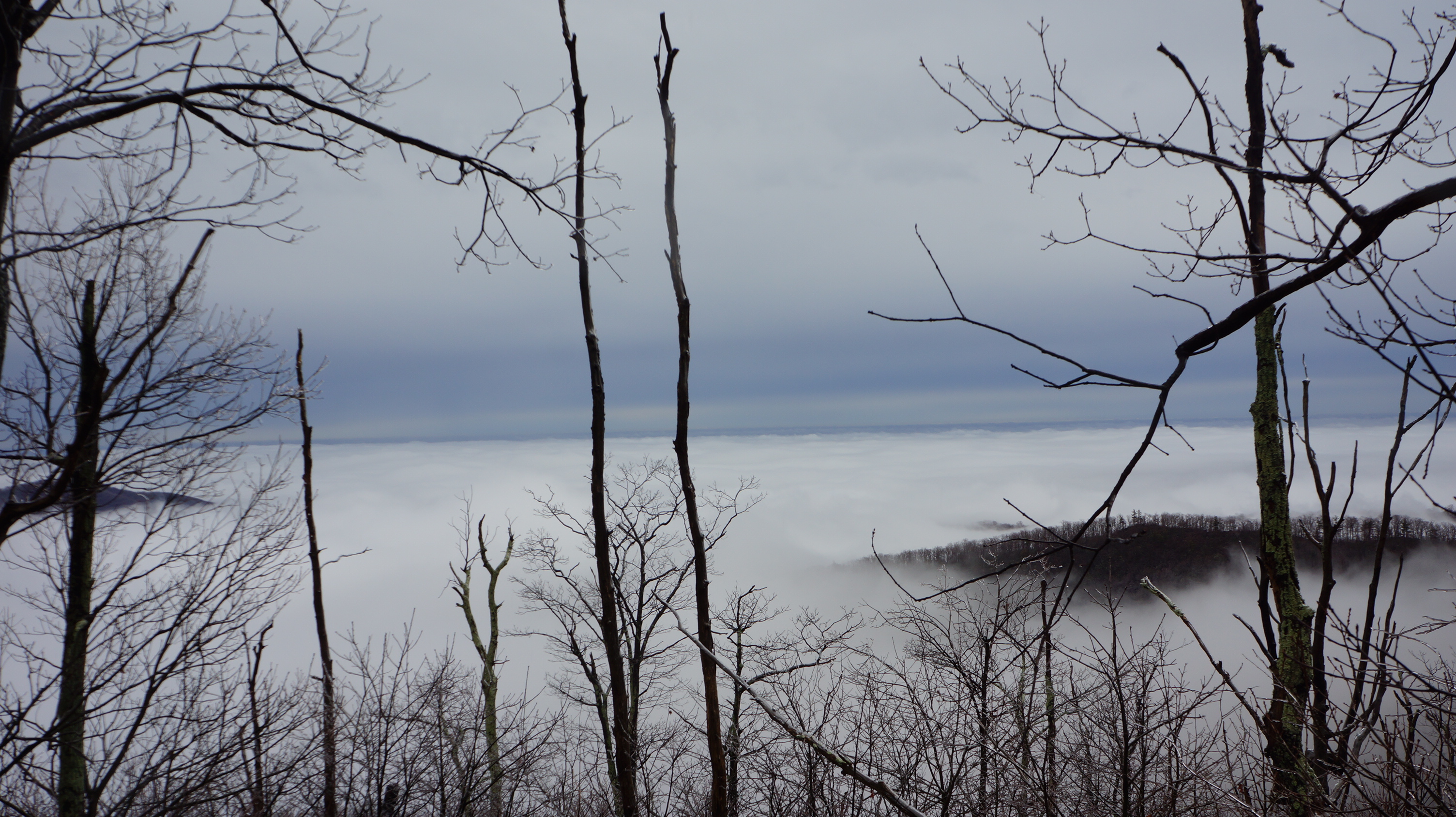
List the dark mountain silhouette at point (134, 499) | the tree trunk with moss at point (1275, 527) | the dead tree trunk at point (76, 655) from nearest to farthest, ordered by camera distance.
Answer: the tree trunk with moss at point (1275, 527), the dark mountain silhouette at point (134, 499), the dead tree trunk at point (76, 655)

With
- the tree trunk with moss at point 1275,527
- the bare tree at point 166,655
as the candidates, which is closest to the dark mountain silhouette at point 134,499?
the bare tree at point 166,655

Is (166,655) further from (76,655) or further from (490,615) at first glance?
(490,615)

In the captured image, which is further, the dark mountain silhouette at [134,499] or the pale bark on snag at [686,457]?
the dark mountain silhouette at [134,499]

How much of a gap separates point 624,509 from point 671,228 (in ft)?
46.0

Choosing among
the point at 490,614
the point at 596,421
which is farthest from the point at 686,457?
the point at 490,614

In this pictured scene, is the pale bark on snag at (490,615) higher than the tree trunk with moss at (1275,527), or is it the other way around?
the tree trunk with moss at (1275,527)

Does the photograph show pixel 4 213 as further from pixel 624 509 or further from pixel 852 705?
pixel 624 509

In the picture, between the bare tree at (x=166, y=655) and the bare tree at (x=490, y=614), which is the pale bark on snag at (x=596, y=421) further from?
the bare tree at (x=490, y=614)

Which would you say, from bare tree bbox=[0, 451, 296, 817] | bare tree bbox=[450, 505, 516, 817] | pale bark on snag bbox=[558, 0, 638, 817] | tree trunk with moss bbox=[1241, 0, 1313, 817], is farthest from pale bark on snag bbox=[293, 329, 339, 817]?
tree trunk with moss bbox=[1241, 0, 1313, 817]

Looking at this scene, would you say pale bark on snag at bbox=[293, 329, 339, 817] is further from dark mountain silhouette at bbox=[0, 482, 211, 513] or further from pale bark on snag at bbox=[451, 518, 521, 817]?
pale bark on snag at bbox=[451, 518, 521, 817]

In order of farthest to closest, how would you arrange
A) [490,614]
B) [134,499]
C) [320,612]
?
1. [490,614]
2. [320,612]
3. [134,499]

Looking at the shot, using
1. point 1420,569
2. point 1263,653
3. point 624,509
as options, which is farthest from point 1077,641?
point 1263,653

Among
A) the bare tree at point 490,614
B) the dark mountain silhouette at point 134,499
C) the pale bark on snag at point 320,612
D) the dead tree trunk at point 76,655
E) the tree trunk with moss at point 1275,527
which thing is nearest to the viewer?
the tree trunk with moss at point 1275,527

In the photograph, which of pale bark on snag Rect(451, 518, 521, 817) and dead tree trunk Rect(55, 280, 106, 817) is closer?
dead tree trunk Rect(55, 280, 106, 817)
